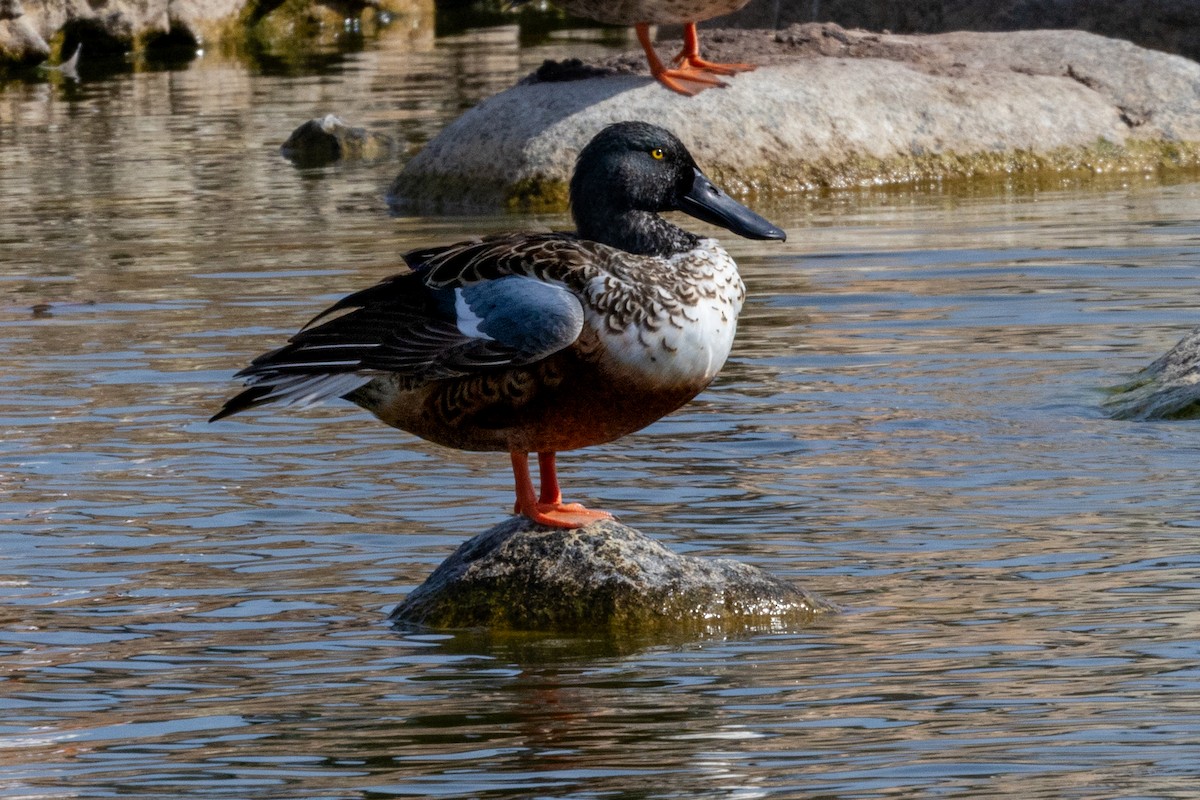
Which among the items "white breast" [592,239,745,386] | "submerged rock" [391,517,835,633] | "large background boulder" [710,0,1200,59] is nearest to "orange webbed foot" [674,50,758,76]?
"large background boulder" [710,0,1200,59]

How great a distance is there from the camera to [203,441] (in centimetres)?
729

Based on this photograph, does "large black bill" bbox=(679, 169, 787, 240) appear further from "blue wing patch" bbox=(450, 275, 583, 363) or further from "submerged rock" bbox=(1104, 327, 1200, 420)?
"submerged rock" bbox=(1104, 327, 1200, 420)

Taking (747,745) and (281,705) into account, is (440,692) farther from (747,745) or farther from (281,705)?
(747,745)

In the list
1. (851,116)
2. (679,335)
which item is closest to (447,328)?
(679,335)

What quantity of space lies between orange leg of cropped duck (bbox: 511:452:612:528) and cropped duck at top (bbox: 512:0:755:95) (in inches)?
277

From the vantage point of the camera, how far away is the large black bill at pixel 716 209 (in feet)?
17.9

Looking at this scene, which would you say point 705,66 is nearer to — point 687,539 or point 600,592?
point 687,539

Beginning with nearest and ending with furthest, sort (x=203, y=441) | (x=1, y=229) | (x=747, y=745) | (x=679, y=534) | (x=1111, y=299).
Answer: (x=747, y=745)
(x=679, y=534)
(x=203, y=441)
(x=1111, y=299)
(x=1, y=229)

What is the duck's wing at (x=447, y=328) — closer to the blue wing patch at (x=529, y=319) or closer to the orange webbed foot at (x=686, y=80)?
the blue wing patch at (x=529, y=319)

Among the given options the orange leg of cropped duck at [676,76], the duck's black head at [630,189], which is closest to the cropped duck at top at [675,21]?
the orange leg of cropped duck at [676,76]

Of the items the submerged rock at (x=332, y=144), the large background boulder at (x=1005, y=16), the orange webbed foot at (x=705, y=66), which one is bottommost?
the submerged rock at (x=332, y=144)

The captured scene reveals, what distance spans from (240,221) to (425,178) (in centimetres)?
130

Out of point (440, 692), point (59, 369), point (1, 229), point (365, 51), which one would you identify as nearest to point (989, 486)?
point (440, 692)

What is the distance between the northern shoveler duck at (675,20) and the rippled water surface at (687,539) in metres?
1.39
